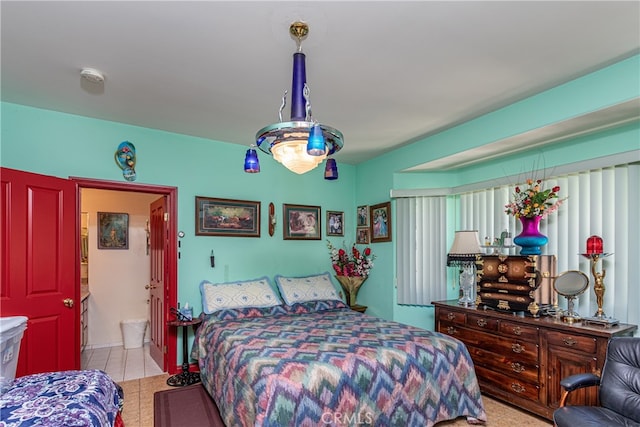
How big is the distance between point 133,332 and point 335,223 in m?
3.26

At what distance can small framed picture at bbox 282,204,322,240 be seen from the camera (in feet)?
15.6

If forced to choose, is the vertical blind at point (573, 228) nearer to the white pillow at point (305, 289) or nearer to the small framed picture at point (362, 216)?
the small framed picture at point (362, 216)

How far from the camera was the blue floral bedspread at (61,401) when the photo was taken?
1.65 meters

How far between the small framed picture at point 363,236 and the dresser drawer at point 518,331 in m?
2.23

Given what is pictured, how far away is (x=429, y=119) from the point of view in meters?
3.54

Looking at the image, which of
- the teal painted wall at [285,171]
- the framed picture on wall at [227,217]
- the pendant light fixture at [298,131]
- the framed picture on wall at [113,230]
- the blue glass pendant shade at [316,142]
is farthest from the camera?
the framed picture on wall at [113,230]

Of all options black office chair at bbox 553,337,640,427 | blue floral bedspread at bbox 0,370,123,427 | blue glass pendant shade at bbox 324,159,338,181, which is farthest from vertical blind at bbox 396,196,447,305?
blue floral bedspread at bbox 0,370,123,427

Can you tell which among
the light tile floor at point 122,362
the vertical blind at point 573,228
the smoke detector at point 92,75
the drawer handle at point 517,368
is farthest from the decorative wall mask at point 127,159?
the drawer handle at point 517,368

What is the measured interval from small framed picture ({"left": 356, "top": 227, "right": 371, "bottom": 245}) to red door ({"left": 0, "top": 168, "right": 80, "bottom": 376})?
3457 millimetres

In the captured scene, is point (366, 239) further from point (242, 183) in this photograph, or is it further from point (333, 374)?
point (333, 374)

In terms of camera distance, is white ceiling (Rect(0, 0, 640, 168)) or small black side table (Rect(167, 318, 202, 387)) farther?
small black side table (Rect(167, 318, 202, 387))

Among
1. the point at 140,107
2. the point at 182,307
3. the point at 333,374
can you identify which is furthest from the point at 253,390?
the point at 140,107

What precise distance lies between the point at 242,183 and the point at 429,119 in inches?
91.4

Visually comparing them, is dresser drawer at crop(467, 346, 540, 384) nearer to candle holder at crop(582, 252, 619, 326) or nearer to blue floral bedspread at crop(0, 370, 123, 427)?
candle holder at crop(582, 252, 619, 326)
